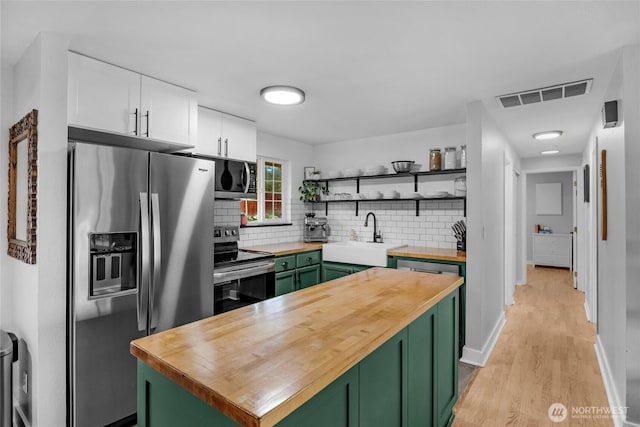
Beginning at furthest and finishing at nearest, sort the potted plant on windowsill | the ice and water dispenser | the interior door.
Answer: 1. the potted plant on windowsill
2. the interior door
3. the ice and water dispenser

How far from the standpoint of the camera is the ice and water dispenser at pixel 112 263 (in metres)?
2.05

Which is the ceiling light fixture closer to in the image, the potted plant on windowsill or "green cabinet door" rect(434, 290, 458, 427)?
the potted plant on windowsill

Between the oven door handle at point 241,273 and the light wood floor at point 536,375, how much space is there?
1.95 metres

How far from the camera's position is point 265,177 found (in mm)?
4492

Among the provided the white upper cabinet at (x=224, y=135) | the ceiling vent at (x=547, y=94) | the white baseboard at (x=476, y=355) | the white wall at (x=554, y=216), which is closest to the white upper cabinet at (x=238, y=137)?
the white upper cabinet at (x=224, y=135)

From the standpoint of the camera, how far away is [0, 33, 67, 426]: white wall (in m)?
1.93

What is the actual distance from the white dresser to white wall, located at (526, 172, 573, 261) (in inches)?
13.1

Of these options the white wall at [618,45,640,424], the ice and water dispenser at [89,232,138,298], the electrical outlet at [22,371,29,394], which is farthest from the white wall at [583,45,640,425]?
the electrical outlet at [22,371,29,394]

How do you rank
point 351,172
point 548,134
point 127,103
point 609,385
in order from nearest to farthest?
1. point 127,103
2. point 609,385
3. point 548,134
4. point 351,172

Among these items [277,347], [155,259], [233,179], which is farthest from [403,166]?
[277,347]

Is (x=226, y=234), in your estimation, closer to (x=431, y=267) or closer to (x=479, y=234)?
(x=431, y=267)

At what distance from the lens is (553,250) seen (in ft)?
26.1

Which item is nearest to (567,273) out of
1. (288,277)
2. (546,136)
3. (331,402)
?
(546,136)

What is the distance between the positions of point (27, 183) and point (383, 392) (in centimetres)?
234
